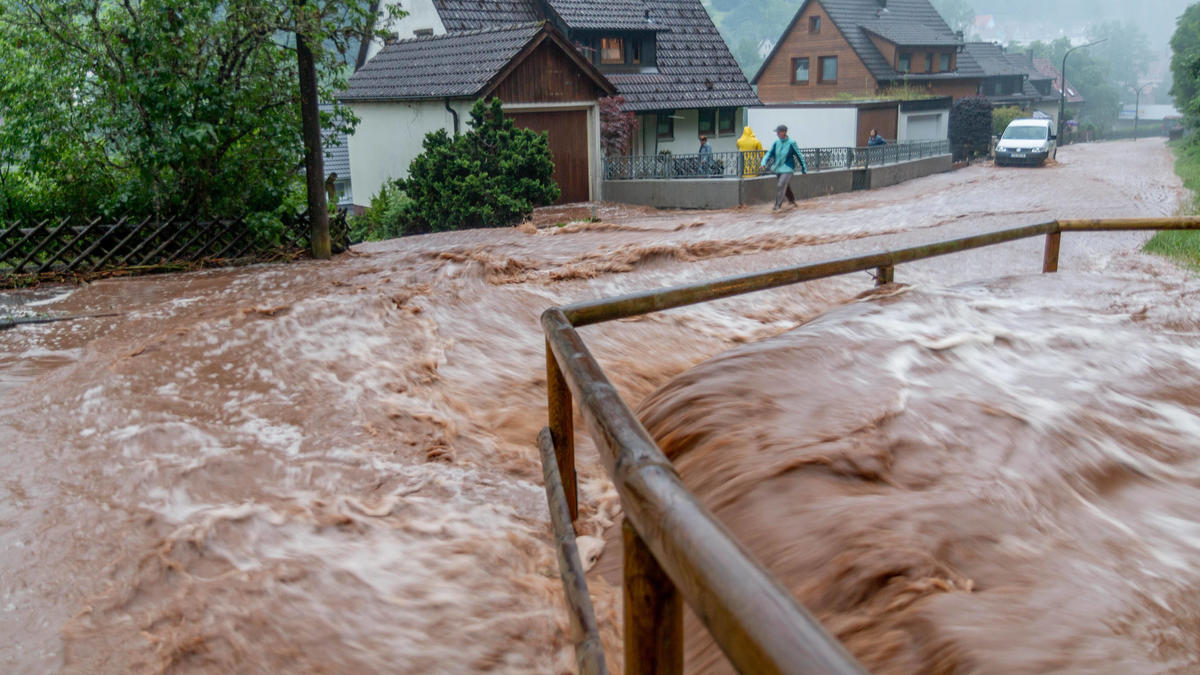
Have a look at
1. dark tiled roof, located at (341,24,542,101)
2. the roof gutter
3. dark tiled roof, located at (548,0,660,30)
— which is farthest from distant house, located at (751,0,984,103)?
the roof gutter

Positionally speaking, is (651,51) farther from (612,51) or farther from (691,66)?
(691,66)

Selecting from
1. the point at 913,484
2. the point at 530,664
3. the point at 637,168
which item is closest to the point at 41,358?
the point at 530,664

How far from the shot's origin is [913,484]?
369cm

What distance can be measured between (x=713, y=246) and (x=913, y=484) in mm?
10483

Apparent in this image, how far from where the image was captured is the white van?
112 feet

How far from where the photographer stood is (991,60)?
58.8 metres

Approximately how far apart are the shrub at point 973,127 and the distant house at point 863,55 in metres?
3.84

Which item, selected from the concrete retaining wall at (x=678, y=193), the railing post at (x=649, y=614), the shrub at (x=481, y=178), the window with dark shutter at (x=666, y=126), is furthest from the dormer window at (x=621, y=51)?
the railing post at (x=649, y=614)

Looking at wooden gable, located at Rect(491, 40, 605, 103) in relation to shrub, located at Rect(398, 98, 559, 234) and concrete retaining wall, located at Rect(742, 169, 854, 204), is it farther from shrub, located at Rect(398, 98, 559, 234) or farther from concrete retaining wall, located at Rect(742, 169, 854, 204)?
concrete retaining wall, located at Rect(742, 169, 854, 204)

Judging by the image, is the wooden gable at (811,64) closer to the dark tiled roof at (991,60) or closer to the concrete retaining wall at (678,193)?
the dark tiled roof at (991,60)

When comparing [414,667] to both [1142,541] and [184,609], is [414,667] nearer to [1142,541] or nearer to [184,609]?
[184,609]

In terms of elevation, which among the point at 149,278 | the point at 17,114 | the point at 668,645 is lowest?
the point at 149,278

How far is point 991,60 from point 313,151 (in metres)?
53.3

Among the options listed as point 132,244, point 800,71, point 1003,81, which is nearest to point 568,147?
point 132,244
